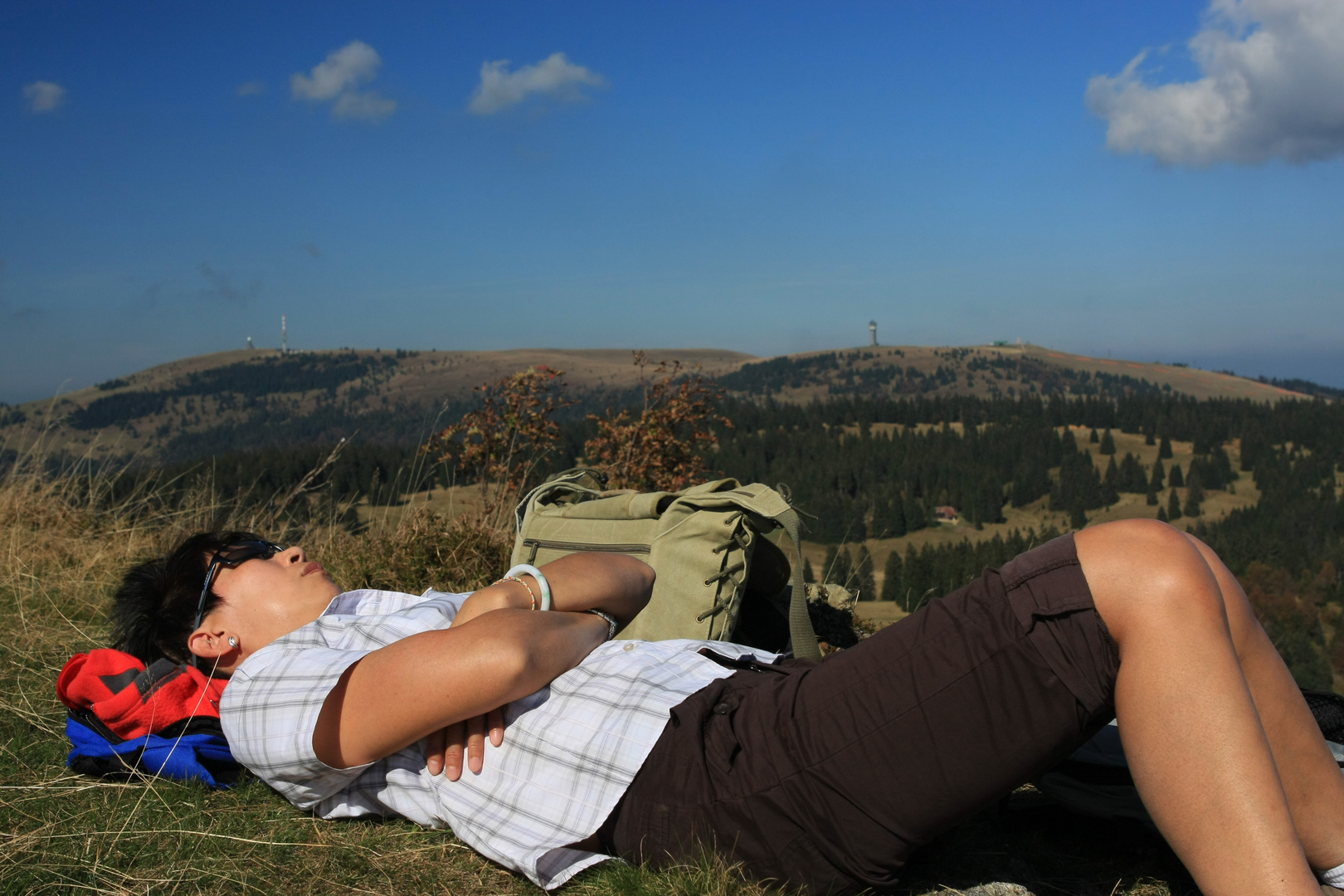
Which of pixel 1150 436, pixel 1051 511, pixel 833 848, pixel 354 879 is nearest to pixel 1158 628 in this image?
pixel 833 848

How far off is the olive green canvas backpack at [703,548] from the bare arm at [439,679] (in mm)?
1024

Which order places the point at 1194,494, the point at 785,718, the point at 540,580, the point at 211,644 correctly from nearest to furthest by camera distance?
1. the point at 785,718
2. the point at 540,580
3. the point at 211,644
4. the point at 1194,494

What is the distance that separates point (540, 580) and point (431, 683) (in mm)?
430

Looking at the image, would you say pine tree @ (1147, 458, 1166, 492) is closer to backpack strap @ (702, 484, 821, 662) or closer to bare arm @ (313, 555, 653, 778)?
backpack strap @ (702, 484, 821, 662)

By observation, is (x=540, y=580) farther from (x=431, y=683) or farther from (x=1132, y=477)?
(x=1132, y=477)

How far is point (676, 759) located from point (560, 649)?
0.39 meters

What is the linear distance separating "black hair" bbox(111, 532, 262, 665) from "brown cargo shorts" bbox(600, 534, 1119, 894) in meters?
1.42

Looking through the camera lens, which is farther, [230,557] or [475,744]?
[230,557]

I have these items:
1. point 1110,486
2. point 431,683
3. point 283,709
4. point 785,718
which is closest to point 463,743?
point 431,683

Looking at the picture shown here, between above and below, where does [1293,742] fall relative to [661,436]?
below

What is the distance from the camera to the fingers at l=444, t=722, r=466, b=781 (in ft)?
6.79

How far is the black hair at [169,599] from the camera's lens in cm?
243

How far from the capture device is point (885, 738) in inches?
67.1

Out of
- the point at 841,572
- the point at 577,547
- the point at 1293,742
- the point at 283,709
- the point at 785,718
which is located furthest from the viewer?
the point at 841,572
